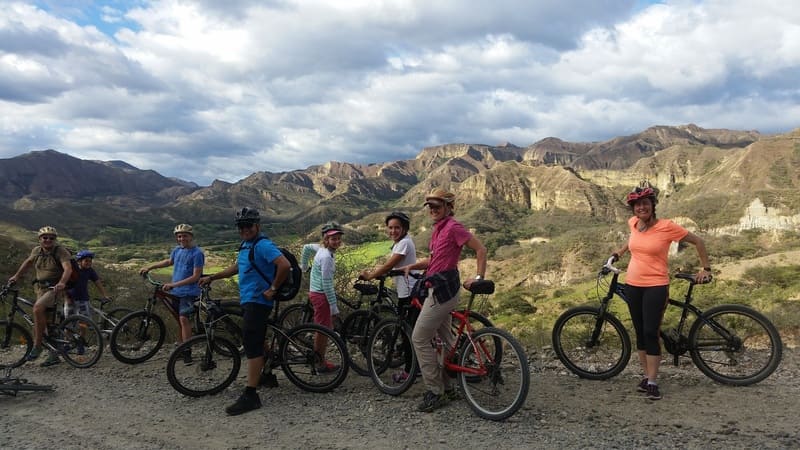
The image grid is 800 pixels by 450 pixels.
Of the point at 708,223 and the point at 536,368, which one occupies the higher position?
the point at 708,223

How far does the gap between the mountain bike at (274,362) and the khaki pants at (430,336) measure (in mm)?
1183

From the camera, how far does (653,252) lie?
524 centimetres

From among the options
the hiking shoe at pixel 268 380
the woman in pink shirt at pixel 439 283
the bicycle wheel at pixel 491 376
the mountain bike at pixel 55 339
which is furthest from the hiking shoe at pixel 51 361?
the bicycle wheel at pixel 491 376

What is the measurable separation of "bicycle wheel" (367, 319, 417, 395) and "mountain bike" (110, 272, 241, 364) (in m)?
3.10

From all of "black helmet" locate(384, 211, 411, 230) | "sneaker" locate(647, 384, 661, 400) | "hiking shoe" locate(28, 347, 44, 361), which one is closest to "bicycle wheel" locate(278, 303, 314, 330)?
"black helmet" locate(384, 211, 411, 230)

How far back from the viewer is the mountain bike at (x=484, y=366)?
4.66 metres

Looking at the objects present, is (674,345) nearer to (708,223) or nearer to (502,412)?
(502,412)

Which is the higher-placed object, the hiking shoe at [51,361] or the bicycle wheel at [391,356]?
the bicycle wheel at [391,356]

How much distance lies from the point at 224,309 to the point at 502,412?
12.0 feet

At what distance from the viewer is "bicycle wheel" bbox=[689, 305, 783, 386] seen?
17.7 feet

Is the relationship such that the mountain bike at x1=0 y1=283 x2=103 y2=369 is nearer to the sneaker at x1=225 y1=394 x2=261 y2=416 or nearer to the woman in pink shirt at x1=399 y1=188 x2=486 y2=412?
the sneaker at x1=225 y1=394 x2=261 y2=416

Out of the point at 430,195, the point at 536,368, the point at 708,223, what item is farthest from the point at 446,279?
the point at 708,223

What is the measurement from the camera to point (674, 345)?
18.7ft

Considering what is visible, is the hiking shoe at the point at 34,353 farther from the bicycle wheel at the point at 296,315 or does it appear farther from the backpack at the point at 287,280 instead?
the backpack at the point at 287,280
